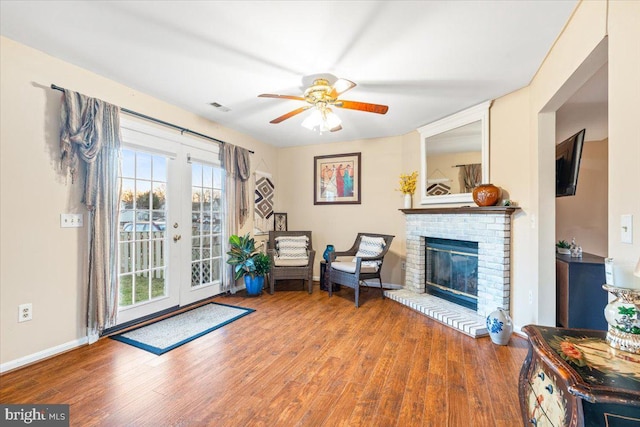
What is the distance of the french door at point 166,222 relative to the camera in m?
2.91

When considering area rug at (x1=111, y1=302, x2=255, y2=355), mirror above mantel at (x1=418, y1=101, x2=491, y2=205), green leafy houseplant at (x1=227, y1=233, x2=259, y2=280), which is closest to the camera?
area rug at (x1=111, y1=302, x2=255, y2=355)

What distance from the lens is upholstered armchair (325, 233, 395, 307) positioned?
3643 mm

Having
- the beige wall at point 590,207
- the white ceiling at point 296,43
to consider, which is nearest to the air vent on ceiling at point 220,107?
the white ceiling at point 296,43

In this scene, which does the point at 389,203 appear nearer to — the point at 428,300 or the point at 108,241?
the point at 428,300

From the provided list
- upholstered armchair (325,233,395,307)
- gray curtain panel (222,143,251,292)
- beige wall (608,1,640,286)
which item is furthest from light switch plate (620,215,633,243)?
gray curtain panel (222,143,251,292)

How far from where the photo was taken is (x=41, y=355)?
87.4 inches

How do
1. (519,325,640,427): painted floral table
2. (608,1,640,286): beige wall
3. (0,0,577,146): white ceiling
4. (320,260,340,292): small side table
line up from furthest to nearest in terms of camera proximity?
(320,260,340,292): small side table
(0,0,577,146): white ceiling
(608,1,640,286): beige wall
(519,325,640,427): painted floral table

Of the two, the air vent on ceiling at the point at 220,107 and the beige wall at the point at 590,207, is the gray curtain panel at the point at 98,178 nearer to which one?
the air vent on ceiling at the point at 220,107

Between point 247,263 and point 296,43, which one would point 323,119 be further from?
point 247,263

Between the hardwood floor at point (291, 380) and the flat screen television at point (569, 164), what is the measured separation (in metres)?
1.68

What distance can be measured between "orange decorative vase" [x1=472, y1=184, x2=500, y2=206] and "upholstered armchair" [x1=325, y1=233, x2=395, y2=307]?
52.3 inches

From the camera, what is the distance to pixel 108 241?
2570 millimetres

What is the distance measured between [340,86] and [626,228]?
202 centimetres

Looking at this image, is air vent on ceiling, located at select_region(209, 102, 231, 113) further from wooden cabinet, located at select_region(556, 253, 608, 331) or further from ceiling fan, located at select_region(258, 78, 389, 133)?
wooden cabinet, located at select_region(556, 253, 608, 331)
